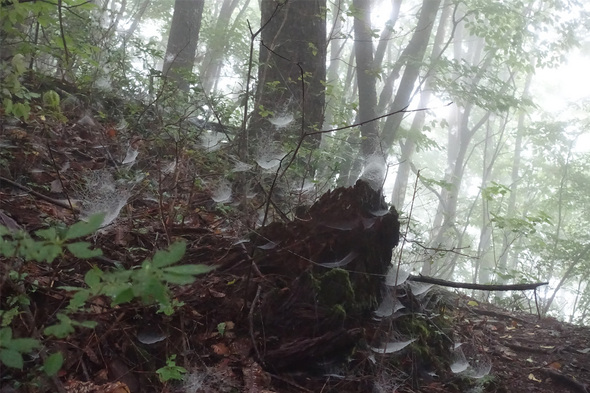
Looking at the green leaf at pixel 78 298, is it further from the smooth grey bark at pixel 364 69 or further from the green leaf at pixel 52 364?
the smooth grey bark at pixel 364 69

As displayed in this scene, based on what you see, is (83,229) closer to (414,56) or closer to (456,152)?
(414,56)

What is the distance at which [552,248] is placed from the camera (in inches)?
392

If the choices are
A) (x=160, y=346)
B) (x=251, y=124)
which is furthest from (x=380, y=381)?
(x=251, y=124)

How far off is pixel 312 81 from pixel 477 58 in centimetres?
1837

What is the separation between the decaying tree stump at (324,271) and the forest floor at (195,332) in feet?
0.12

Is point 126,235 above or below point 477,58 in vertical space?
below

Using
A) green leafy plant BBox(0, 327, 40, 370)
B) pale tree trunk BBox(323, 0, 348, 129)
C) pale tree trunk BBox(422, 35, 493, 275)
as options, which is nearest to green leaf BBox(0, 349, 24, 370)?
green leafy plant BBox(0, 327, 40, 370)

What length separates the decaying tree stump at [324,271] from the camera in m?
2.23

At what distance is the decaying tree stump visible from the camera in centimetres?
223

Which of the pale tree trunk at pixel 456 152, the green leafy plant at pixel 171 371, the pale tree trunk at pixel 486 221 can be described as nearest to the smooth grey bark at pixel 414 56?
the pale tree trunk at pixel 486 221

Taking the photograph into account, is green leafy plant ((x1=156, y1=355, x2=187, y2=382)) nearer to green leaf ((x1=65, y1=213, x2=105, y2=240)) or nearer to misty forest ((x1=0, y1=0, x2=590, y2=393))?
misty forest ((x1=0, y1=0, x2=590, y2=393))

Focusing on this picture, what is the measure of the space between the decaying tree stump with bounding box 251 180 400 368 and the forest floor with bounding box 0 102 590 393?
0.12 ft

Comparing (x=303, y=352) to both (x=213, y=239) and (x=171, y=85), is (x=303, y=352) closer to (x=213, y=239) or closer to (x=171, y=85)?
(x=213, y=239)

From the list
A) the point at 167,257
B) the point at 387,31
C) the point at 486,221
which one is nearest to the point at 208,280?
the point at 167,257
